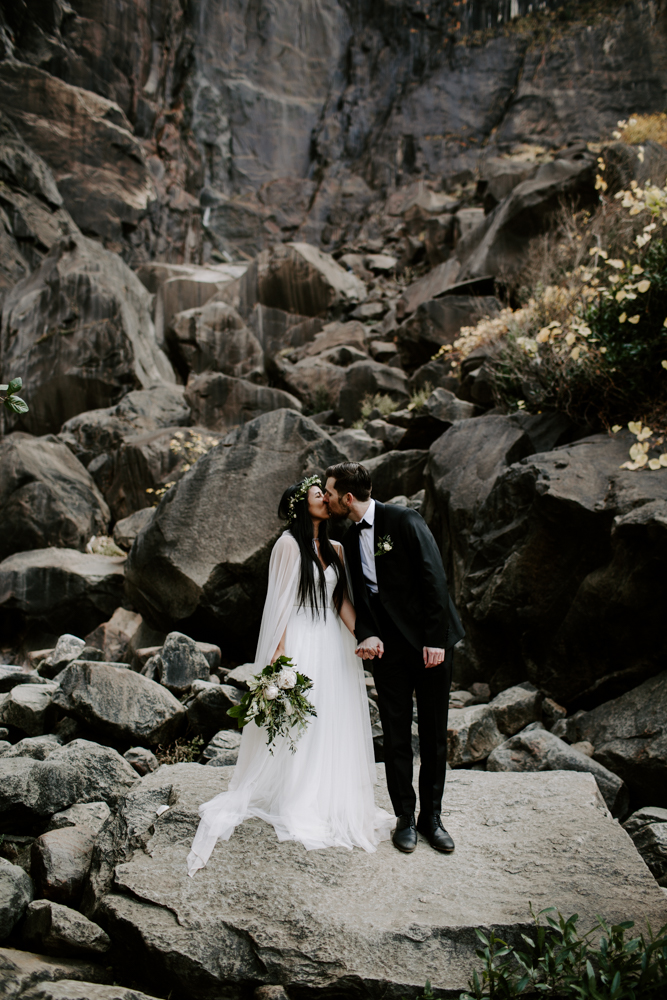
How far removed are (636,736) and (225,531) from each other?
547 centimetres

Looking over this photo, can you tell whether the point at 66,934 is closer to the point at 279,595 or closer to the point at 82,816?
the point at 82,816

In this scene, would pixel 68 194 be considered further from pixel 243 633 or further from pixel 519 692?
pixel 519 692

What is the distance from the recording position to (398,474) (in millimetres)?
10523

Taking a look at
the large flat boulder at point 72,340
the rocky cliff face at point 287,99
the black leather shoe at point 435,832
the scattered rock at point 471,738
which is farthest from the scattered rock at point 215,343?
the black leather shoe at point 435,832

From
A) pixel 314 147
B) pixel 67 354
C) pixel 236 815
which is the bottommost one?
pixel 236 815

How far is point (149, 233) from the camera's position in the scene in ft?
108

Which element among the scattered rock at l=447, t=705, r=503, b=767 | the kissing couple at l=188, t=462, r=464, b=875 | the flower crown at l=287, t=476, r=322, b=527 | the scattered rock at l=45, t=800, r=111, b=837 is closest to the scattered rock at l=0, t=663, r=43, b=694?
the scattered rock at l=45, t=800, r=111, b=837

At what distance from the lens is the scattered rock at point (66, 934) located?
3.30 metres

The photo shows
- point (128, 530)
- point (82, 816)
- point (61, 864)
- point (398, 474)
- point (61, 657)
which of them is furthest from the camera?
point (128, 530)

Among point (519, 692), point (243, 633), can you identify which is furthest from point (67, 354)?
point (519, 692)

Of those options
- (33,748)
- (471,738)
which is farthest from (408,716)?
(33,748)

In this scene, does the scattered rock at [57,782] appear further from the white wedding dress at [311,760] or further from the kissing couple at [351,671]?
the kissing couple at [351,671]

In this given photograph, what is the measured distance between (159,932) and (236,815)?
0.80 meters

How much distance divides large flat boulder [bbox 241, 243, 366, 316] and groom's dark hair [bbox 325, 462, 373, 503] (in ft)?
64.9
